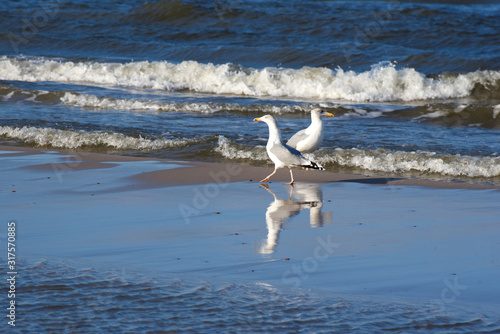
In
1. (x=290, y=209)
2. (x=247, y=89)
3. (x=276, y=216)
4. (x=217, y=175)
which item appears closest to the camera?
(x=276, y=216)

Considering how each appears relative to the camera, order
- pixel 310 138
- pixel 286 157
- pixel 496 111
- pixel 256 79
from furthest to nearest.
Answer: pixel 256 79, pixel 496 111, pixel 310 138, pixel 286 157

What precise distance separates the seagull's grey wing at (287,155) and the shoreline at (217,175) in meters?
0.38

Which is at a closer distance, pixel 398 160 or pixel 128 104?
pixel 398 160

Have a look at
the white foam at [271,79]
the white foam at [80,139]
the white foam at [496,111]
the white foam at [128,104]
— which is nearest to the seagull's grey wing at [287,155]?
the white foam at [80,139]

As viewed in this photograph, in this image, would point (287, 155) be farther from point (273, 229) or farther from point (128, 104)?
point (128, 104)

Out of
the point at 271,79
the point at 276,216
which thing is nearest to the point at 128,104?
the point at 271,79

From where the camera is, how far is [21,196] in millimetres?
6262

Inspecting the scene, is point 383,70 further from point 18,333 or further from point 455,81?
point 18,333

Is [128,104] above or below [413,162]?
above

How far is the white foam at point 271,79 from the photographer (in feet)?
47.6

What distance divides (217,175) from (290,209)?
5.78ft

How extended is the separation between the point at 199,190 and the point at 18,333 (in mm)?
3498

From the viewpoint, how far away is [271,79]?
605 inches

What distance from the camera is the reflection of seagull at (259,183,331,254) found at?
15.9ft
